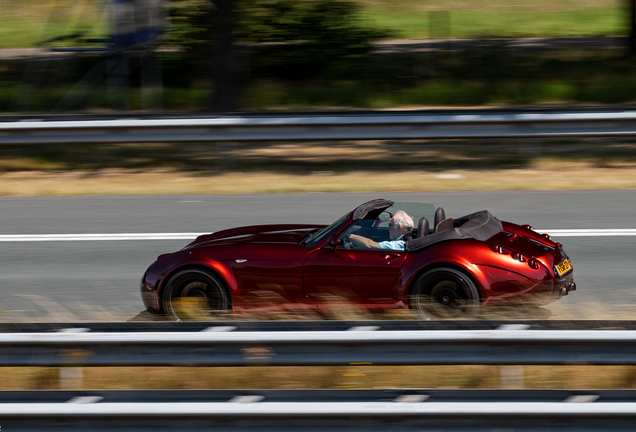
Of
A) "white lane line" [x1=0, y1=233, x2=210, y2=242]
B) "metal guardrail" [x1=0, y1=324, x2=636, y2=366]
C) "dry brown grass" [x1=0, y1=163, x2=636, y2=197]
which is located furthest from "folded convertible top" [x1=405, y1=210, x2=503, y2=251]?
"dry brown grass" [x1=0, y1=163, x2=636, y2=197]

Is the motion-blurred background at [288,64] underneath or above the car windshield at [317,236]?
above

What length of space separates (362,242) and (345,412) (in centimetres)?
255

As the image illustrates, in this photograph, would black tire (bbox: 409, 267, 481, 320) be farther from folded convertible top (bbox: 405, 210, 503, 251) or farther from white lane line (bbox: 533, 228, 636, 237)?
white lane line (bbox: 533, 228, 636, 237)

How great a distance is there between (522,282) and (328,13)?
15.7m

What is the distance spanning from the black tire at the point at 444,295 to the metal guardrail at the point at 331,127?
6.44 metres

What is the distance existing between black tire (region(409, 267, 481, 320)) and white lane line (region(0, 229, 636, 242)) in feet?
11.0

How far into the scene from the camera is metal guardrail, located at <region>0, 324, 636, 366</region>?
12.7 ft

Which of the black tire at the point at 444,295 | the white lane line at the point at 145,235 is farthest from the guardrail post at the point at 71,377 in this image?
the white lane line at the point at 145,235

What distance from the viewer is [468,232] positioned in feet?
19.6

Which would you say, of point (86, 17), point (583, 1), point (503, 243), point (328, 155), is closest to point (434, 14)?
point (583, 1)

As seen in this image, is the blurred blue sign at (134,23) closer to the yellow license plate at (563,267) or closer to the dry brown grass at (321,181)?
the dry brown grass at (321,181)

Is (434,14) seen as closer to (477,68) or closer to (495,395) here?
(477,68)

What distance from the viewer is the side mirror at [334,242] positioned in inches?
234

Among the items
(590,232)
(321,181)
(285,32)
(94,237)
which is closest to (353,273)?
(590,232)
